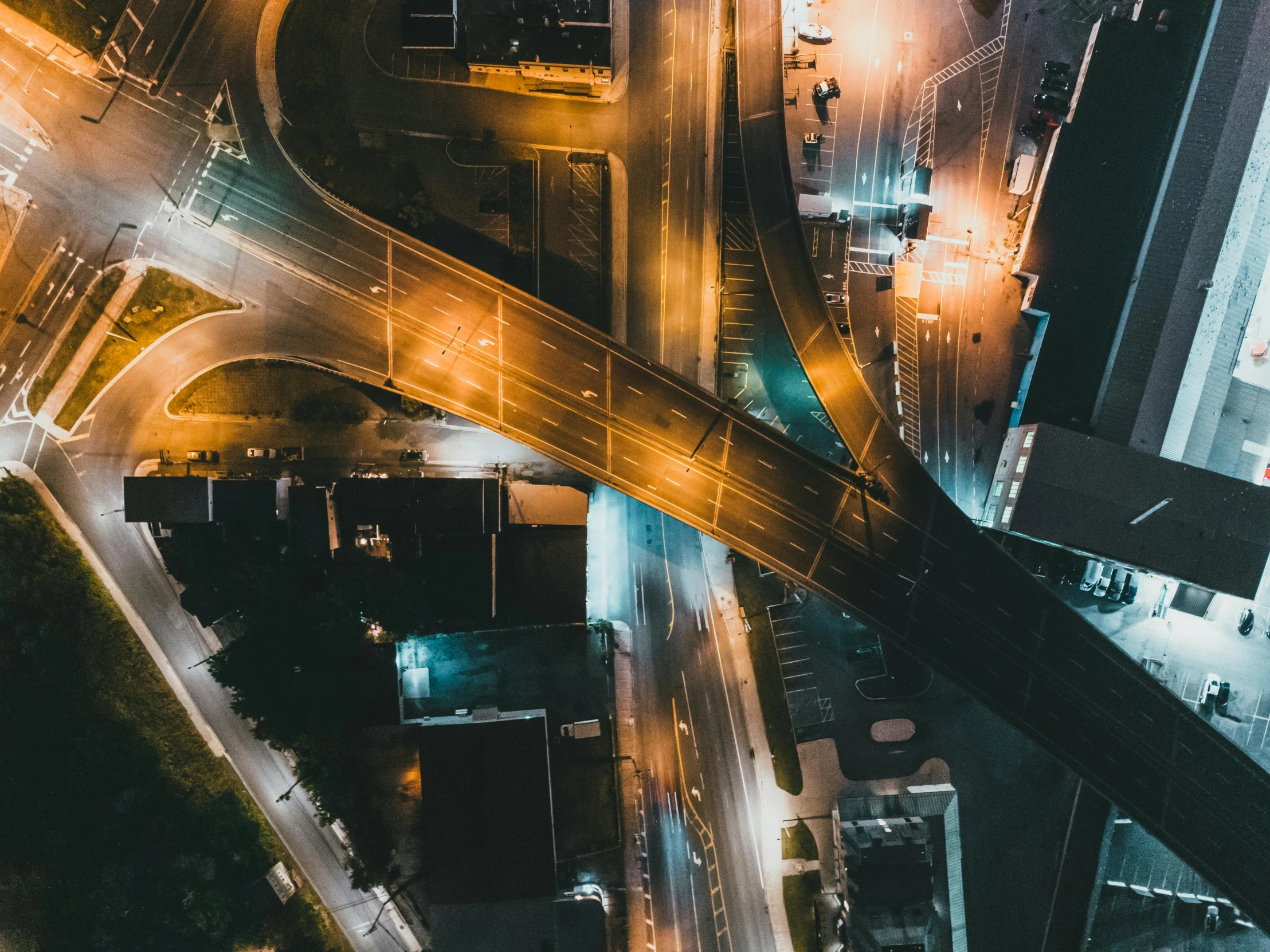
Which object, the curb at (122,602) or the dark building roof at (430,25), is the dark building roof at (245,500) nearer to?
the curb at (122,602)

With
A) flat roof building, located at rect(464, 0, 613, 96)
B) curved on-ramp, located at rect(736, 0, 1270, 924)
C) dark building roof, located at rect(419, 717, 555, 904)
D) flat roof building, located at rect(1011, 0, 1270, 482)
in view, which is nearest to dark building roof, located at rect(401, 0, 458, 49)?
flat roof building, located at rect(464, 0, 613, 96)

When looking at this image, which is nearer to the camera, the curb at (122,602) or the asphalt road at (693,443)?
the asphalt road at (693,443)

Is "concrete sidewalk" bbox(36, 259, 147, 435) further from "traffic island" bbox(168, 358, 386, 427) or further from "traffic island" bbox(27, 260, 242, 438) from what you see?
"traffic island" bbox(168, 358, 386, 427)

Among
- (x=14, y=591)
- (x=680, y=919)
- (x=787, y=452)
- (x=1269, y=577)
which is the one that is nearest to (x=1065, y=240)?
(x=787, y=452)

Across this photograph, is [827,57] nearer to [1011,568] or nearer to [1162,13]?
[1162,13]

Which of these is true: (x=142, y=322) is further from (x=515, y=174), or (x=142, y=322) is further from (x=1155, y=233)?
(x=1155, y=233)

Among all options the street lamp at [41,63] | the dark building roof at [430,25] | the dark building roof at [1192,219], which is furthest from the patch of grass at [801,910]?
the street lamp at [41,63]

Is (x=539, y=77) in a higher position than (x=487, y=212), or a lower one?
higher

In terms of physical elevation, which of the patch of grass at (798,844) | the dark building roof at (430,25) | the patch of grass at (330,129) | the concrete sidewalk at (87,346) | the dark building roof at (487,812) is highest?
the dark building roof at (430,25)
